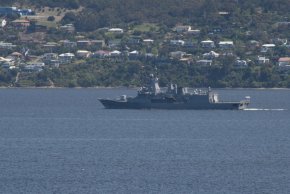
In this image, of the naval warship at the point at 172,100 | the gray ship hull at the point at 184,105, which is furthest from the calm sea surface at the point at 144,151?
the naval warship at the point at 172,100

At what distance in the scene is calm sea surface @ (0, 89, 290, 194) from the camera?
7594cm

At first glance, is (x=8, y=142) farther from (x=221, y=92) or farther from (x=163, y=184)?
(x=221, y=92)

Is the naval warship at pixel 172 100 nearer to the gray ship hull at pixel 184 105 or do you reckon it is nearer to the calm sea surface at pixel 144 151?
the gray ship hull at pixel 184 105

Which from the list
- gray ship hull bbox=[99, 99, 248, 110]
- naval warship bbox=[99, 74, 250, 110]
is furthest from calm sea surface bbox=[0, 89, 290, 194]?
naval warship bbox=[99, 74, 250, 110]

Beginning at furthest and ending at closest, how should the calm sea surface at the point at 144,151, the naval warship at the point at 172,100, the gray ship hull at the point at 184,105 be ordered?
1. the gray ship hull at the point at 184,105
2. the naval warship at the point at 172,100
3. the calm sea surface at the point at 144,151

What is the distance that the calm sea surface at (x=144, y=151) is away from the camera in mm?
75938

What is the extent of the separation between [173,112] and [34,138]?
38.6 metres

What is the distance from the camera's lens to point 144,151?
93562 millimetres

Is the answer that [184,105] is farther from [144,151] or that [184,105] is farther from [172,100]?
[144,151]

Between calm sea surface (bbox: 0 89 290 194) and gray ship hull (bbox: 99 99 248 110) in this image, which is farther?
gray ship hull (bbox: 99 99 248 110)

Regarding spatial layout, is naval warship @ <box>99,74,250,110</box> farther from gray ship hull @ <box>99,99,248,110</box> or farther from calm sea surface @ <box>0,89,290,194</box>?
calm sea surface @ <box>0,89,290,194</box>

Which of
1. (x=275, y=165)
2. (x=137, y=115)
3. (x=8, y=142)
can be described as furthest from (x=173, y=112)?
(x=275, y=165)

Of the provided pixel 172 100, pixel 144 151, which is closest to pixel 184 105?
pixel 172 100

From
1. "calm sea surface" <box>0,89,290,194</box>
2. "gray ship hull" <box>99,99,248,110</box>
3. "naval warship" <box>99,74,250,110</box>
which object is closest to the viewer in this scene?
"calm sea surface" <box>0,89,290,194</box>
